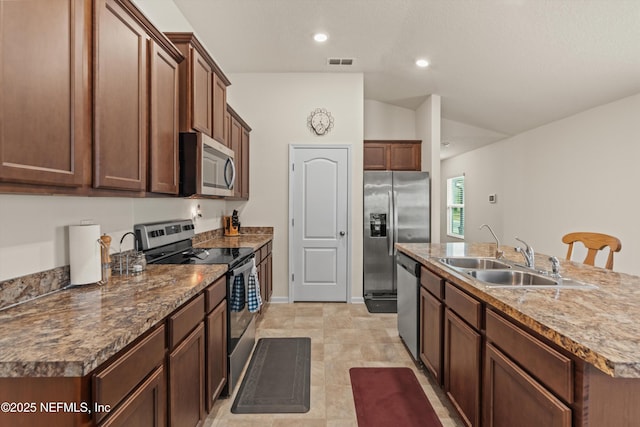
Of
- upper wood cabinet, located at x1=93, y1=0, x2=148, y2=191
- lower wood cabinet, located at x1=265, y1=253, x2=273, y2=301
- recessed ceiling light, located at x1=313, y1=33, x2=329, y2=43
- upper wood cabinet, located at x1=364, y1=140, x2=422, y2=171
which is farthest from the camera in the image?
upper wood cabinet, located at x1=364, y1=140, x2=422, y2=171

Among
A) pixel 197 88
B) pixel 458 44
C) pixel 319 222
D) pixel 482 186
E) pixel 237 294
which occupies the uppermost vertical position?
pixel 458 44

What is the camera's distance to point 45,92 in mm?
1107

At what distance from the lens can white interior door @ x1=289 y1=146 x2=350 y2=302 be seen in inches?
177

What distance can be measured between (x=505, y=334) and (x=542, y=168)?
185 inches

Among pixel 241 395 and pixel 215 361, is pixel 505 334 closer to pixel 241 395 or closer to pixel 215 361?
pixel 215 361

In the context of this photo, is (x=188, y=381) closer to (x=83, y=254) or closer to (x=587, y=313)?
(x=83, y=254)

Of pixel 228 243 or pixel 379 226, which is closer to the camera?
pixel 228 243

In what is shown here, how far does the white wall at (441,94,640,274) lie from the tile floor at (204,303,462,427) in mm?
2781

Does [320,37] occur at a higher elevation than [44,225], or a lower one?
higher

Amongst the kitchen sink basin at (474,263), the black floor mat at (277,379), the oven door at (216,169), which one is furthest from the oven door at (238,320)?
the kitchen sink basin at (474,263)

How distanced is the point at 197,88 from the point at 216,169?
1.99 ft

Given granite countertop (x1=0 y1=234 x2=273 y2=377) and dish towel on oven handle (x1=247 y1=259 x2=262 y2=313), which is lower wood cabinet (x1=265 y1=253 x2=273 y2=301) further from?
granite countertop (x1=0 y1=234 x2=273 y2=377)

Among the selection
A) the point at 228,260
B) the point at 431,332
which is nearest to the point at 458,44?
the point at 431,332

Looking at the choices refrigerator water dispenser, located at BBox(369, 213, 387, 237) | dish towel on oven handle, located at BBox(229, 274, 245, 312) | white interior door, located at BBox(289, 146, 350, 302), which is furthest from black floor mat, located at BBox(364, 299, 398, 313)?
dish towel on oven handle, located at BBox(229, 274, 245, 312)
